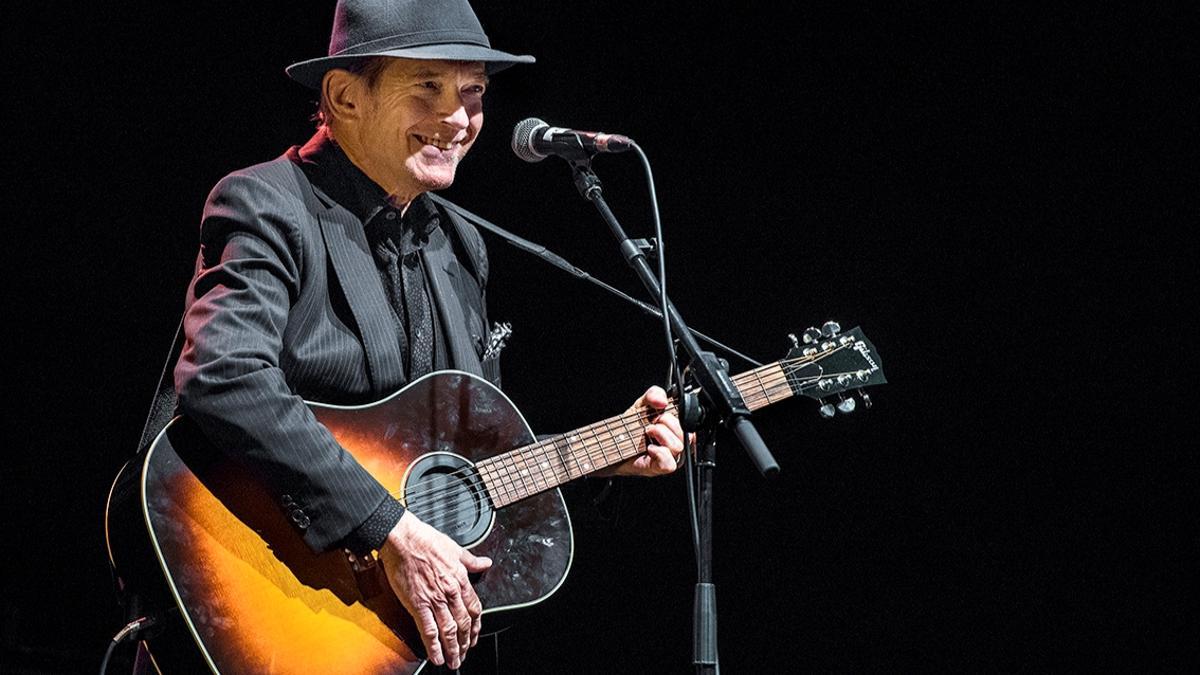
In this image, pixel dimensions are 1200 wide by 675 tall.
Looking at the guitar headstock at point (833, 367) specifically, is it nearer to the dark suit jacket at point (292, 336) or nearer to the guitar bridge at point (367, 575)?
the dark suit jacket at point (292, 336)

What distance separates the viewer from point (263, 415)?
7.18 feet

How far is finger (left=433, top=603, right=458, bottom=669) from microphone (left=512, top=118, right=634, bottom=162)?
0.99 metres

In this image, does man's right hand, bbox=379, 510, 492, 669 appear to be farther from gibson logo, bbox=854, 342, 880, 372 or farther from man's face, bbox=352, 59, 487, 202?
gibson logo, bbox=854, 342, 880, 372

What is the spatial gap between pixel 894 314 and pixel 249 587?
2.72m

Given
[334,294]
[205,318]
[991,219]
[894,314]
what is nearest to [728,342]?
[894,314]

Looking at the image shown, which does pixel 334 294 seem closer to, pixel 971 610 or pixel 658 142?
pixel 658 142

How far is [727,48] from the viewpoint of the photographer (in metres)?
4.37

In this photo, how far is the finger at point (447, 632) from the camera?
228 centimetres

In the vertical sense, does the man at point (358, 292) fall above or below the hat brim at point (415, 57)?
below

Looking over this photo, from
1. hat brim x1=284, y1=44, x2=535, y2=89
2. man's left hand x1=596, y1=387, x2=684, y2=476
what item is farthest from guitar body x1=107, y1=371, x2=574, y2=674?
hat brim x1=284, y1=44, x2=535, y2=89

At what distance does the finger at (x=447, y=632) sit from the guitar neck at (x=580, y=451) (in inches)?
14.0

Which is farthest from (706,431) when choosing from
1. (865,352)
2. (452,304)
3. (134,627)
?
(134,627)

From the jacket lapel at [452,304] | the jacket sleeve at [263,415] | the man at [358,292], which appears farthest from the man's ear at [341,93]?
the jacket sleeve at [263,415]

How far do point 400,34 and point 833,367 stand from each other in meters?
1.31
